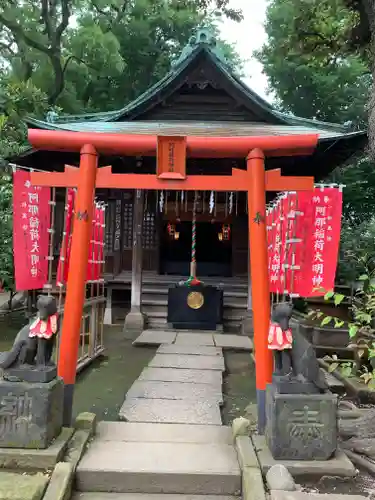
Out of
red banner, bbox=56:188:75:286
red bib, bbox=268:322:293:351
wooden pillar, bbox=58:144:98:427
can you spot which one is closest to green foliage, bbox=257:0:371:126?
red banner, bbox=56:188:75:286

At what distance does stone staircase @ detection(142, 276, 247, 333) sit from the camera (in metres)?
11.3

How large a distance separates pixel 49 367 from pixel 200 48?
29.5 ft

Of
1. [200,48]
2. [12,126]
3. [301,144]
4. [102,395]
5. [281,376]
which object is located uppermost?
[200,48]

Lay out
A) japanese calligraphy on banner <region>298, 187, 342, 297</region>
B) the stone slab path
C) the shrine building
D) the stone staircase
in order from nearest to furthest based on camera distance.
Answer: japanese calligraphy on banner <region>298, 187, 342, 297</region>, the stone slab path, the shrine building, the stone staircase

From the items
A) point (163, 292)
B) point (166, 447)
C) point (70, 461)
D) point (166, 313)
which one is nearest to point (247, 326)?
point (166, 313)

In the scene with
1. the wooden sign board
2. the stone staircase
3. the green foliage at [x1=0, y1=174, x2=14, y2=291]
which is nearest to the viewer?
the wooden sign board

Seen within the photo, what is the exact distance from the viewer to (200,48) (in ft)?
33.9

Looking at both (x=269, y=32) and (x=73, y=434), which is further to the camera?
(x=269, y=32)

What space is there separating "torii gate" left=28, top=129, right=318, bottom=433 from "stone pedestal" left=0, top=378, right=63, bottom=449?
23.4 inches

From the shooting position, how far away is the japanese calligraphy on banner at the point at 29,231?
551 centimetres

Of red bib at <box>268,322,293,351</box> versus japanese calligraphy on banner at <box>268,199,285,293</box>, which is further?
japanese calligraphy on banner at <box>268,199,285,293</box>

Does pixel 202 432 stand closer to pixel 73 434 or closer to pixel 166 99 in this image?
pixel 73 434

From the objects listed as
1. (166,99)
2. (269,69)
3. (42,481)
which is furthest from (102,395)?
(269,69)

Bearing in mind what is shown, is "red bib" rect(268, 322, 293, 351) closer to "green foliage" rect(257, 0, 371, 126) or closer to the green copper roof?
the green copper roof
